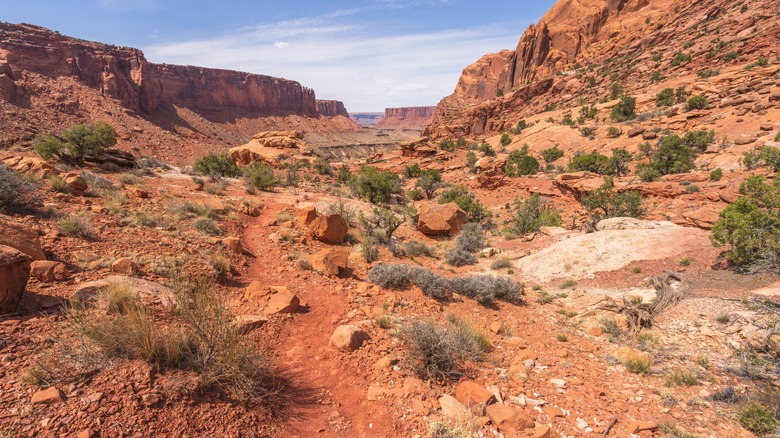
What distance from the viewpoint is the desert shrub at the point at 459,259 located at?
37.2ft

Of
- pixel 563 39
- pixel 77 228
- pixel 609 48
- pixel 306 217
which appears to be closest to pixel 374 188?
pixel 306 217

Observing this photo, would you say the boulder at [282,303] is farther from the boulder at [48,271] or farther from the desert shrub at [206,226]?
the desert shrub at [206,226]

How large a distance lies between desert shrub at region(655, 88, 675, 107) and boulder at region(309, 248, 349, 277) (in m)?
38.5

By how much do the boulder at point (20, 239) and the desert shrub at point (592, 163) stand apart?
27648mm

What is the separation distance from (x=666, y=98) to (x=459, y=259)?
3478 centimetres

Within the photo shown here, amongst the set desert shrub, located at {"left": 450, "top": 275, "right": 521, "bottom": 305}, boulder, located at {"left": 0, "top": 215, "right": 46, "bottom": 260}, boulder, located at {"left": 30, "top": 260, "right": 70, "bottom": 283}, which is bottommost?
desert shrub, located at {"left": 450, "top": 275, "right": 521, "bottom": 305}

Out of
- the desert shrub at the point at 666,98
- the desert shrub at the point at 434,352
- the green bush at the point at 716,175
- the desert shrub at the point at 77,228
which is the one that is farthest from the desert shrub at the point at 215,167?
the desert shrub at the point at 666,98

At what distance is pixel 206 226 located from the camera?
876 cm

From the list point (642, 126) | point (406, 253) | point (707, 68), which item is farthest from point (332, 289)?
point (707, 68)

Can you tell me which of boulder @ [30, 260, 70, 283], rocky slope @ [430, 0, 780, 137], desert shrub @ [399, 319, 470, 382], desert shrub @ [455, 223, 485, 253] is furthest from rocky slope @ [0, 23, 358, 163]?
rocky slope @ [430, 0, 780, 137]

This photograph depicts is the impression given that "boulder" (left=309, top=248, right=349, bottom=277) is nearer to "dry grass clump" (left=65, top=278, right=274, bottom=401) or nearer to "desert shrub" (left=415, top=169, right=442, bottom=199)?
"dry grass clump" (left=65, top=278, right=274, bottom=401)

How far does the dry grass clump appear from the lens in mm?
3162

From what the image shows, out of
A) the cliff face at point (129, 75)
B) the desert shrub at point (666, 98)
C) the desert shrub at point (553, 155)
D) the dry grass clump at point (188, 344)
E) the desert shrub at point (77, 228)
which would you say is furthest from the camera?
the cliff face at point (129, 75)

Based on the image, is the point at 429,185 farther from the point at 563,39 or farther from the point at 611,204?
the point at 563,39
